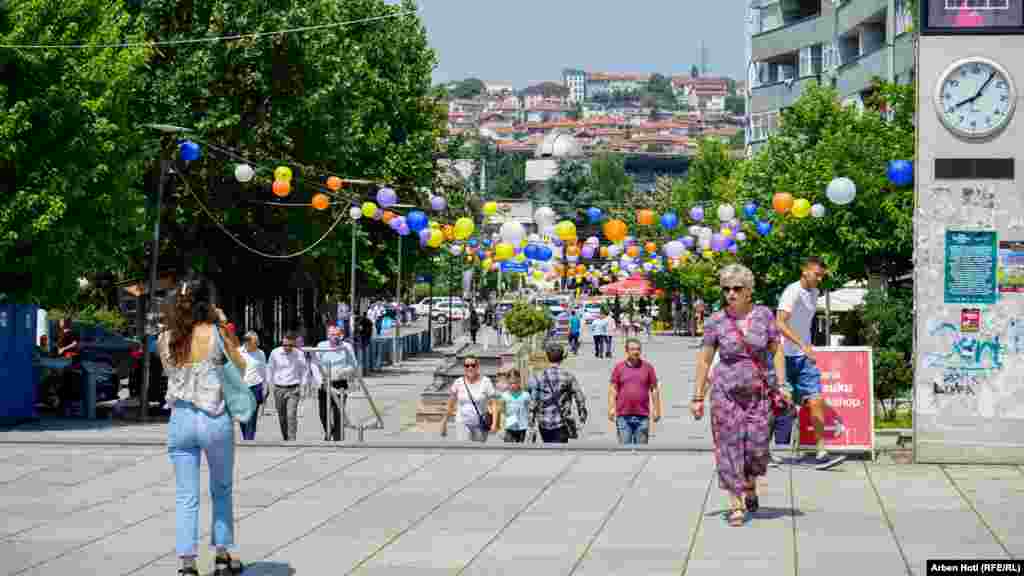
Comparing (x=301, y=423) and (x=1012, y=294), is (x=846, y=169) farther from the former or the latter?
(x=1012, y=294)

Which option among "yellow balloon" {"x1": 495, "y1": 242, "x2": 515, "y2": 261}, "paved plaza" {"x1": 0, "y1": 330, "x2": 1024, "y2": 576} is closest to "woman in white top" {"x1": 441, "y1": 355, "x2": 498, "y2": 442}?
"paved plaza" {"x1": 0, "y1": 330, "x2": 1024, "y2": 576}

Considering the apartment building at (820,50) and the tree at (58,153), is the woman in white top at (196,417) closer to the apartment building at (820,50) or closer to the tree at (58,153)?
the tree at (58,153)

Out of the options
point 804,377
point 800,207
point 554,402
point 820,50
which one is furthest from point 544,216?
point 820,50

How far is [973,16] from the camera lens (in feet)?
49.5

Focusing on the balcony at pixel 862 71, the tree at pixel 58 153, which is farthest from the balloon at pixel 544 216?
the tree at pixel 58 153

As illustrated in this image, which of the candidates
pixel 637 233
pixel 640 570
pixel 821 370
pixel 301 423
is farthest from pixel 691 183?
pixel 640 570

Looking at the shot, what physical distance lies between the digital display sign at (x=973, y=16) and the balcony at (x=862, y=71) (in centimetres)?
4502

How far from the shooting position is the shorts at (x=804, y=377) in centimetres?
1525

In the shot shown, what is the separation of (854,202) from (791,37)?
34.5 meters

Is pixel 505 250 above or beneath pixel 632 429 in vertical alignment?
above

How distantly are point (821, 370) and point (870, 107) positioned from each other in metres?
38.3

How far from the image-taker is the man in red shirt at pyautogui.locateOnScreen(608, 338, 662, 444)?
1744 centimetres

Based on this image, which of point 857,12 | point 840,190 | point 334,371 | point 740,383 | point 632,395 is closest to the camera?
point 740,383

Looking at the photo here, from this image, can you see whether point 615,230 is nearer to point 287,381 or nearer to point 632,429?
point 287,381
